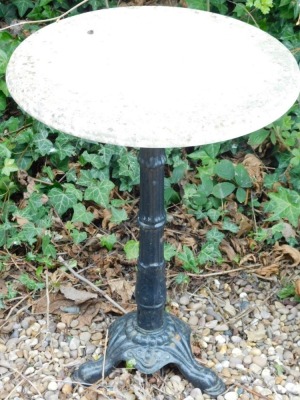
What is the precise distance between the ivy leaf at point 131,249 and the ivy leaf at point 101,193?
228 millimetres

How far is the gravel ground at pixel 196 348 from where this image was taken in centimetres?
246

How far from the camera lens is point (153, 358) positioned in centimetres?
243

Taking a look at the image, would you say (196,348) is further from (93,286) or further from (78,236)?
(78,236)

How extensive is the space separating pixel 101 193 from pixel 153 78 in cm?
122

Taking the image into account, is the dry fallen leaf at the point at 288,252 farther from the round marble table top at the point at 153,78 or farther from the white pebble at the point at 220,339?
the round marble table top at the point at 153,78

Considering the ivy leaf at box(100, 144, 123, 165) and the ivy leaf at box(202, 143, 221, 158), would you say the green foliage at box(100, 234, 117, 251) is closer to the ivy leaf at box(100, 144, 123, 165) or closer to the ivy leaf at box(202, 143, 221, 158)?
the ivy leaf at box(100, 144, 123, 165)

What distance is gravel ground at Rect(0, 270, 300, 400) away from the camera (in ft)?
8.05

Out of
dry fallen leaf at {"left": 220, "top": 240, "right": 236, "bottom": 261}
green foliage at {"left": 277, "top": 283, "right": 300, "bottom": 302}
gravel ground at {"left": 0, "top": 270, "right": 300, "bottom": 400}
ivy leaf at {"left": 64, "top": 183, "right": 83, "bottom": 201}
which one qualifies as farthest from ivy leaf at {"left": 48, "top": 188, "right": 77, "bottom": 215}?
green foliage at {"left": 277, "top": 283, "right": 300, "bottom": 302}

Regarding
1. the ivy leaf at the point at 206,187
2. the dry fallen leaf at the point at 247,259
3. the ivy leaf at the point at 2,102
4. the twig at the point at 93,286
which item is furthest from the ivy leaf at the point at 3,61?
the dry fallen leaf at the point at 247,259

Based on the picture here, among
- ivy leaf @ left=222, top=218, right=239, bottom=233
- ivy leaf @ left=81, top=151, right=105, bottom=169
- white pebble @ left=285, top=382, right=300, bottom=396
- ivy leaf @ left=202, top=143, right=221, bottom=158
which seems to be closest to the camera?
white pebble @ left=285, top=382, right=300, bottom=396

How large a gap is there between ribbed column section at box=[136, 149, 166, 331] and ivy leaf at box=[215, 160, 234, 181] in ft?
2.77

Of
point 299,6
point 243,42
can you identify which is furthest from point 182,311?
Answer: point 299,6

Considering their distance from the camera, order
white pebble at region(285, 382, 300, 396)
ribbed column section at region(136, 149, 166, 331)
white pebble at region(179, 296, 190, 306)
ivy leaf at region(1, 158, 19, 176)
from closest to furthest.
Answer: ribbed column section at region(136, 149, 166, 331) → white pebble at region(285, 382, 300, 396) → white pebble at region(179, 296, 190, 306) → ivy leaf at region(1, 158, 19, 176)

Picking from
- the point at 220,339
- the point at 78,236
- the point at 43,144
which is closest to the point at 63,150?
the point at 43,144
